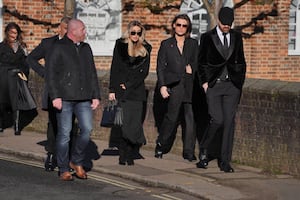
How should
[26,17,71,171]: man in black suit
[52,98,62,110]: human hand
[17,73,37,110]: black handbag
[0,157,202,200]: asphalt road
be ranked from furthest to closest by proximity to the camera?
1. [17,73,37,110]: black handbag
2. [26,17,71,171]: man in black suit
3. [52,98,62,110]: human hand
4. [0,157,202,200]: asphalt road

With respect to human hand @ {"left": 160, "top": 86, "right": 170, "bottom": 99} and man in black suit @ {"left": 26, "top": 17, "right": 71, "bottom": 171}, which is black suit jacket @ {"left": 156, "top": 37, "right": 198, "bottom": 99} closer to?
human hand @ {"left": 160, "top": 86, "right": 170, "bottom": 99}

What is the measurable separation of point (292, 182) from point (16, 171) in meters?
3.44

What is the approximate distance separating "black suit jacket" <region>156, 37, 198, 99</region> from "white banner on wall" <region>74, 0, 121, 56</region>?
8811mm

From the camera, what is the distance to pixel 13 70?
1538 centimetres

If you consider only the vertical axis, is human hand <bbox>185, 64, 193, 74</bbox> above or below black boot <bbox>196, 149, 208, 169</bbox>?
above

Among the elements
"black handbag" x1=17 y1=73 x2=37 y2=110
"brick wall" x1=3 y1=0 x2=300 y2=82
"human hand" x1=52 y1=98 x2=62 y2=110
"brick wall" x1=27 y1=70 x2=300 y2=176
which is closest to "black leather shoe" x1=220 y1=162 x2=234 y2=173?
"brick wall" x1=27 y1=70 x2=300 y2=176

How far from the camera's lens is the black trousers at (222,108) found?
1152 cm

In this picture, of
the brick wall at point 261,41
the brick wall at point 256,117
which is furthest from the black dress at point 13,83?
the brick wall at point 261,41

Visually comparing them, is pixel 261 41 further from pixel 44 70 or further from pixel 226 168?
pixel 44 70

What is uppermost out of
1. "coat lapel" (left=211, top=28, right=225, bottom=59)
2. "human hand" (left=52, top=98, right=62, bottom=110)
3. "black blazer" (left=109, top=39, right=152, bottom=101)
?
"coat lapel" (left=211, top=28, right=225, bottom=59)

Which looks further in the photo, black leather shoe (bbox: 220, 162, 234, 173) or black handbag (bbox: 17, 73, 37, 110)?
black handbag (bbox: 17, 73, 37, 110)

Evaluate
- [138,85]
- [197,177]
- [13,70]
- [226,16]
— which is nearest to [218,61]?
[226,16]

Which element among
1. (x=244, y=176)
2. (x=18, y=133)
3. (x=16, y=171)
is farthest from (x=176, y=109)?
(x=18, y=133)

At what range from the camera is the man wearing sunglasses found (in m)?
12.4
